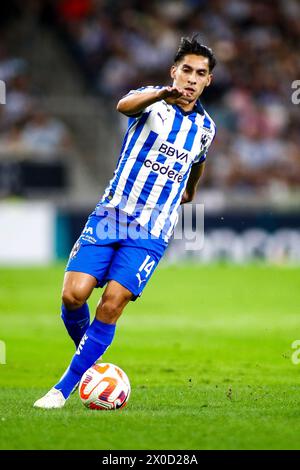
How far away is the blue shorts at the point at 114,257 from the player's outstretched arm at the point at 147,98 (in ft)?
2.74

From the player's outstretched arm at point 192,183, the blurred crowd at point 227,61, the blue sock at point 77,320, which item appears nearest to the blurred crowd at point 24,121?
the blurred crowd at point 227,61

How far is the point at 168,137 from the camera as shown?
7148mm

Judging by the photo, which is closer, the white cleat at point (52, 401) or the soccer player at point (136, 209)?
the white cleat at point (52, 401)

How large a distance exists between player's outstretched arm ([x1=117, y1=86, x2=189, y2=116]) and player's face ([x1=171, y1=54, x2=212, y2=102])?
72 mm

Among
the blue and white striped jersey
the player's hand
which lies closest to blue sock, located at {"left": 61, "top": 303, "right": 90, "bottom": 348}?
the blue and white striped jersey

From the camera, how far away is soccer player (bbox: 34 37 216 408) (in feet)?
22.7

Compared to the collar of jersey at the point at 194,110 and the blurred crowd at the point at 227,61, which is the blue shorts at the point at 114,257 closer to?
the collar of jersey at the point at 194,110

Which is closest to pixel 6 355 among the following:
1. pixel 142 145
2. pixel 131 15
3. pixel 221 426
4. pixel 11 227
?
pixel 142 145

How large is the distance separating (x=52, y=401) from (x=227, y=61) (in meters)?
19.2

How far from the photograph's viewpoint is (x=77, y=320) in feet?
24.3

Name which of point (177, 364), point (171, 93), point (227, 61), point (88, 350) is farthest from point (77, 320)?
point (227, 61)

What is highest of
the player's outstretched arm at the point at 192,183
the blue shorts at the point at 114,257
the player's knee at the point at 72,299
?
the player's outstretched arm at the point at 192,183

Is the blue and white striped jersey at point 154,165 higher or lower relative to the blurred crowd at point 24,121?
higher

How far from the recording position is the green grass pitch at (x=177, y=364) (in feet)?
19.0
